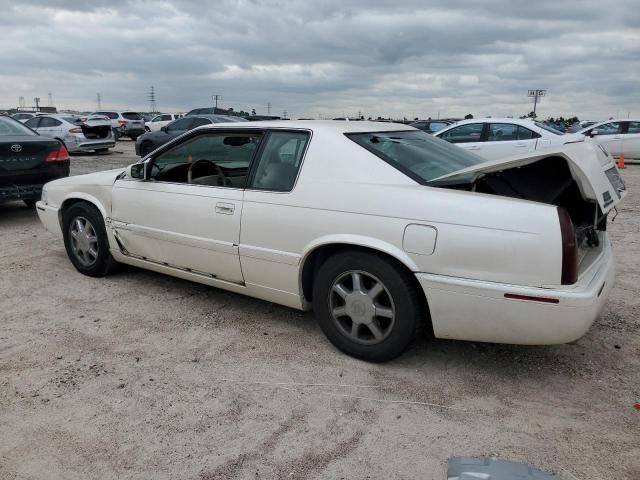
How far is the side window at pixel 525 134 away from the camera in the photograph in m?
12.2

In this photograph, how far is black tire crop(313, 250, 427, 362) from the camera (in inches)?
121

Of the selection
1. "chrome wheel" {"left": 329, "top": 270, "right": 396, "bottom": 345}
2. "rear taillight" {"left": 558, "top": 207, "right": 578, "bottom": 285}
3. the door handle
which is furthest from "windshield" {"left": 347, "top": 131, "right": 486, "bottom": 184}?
the door handle

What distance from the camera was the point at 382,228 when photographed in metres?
3.05

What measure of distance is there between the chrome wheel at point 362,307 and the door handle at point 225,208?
0.94 meters

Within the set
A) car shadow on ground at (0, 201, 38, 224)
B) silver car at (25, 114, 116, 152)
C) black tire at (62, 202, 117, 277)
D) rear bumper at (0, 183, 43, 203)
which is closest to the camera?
black tire at (62, 202, 117, 277)

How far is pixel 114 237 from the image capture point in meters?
4.63

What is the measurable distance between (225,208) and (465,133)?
9900mm

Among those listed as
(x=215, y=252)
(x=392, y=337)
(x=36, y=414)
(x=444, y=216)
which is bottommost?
(x=36, y=414)

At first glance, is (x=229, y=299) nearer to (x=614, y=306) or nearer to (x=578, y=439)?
(x=578, y=439)

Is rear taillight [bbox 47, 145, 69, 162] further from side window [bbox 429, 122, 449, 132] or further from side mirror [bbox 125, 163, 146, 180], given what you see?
side window [bbox 429, 122, 449, 132]

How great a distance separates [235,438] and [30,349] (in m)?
1.79

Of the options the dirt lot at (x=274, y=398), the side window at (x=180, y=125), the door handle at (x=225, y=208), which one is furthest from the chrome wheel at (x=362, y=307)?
the side window at (x=180, y=125)

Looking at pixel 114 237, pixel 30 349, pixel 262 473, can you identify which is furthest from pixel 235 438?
pixel 114 237

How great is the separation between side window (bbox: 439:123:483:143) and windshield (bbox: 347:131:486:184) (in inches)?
341
